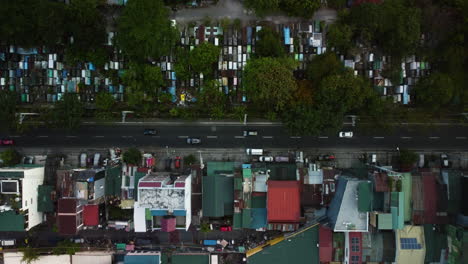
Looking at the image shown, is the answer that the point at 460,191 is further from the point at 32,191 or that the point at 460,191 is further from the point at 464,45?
the point at 32,191

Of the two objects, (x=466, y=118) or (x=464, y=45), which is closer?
(x=464, y=45)

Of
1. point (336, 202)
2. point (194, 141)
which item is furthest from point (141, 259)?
point (336, 202)

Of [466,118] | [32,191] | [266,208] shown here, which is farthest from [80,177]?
[466,118]

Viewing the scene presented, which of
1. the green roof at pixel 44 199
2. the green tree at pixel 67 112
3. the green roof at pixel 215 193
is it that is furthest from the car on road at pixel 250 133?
the green roof at pixel 44 199

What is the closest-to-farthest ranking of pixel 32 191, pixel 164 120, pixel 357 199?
1. pixel 357 199
2. pixel 32 191
3. pixel 164 120

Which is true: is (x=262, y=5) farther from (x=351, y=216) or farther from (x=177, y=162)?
(x=351, y=216)

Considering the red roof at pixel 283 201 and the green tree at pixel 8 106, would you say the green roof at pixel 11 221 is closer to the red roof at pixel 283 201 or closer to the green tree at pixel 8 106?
the green tree at pixel 8 106

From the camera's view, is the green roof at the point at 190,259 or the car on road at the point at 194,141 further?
the car on road at the point at 194,141
